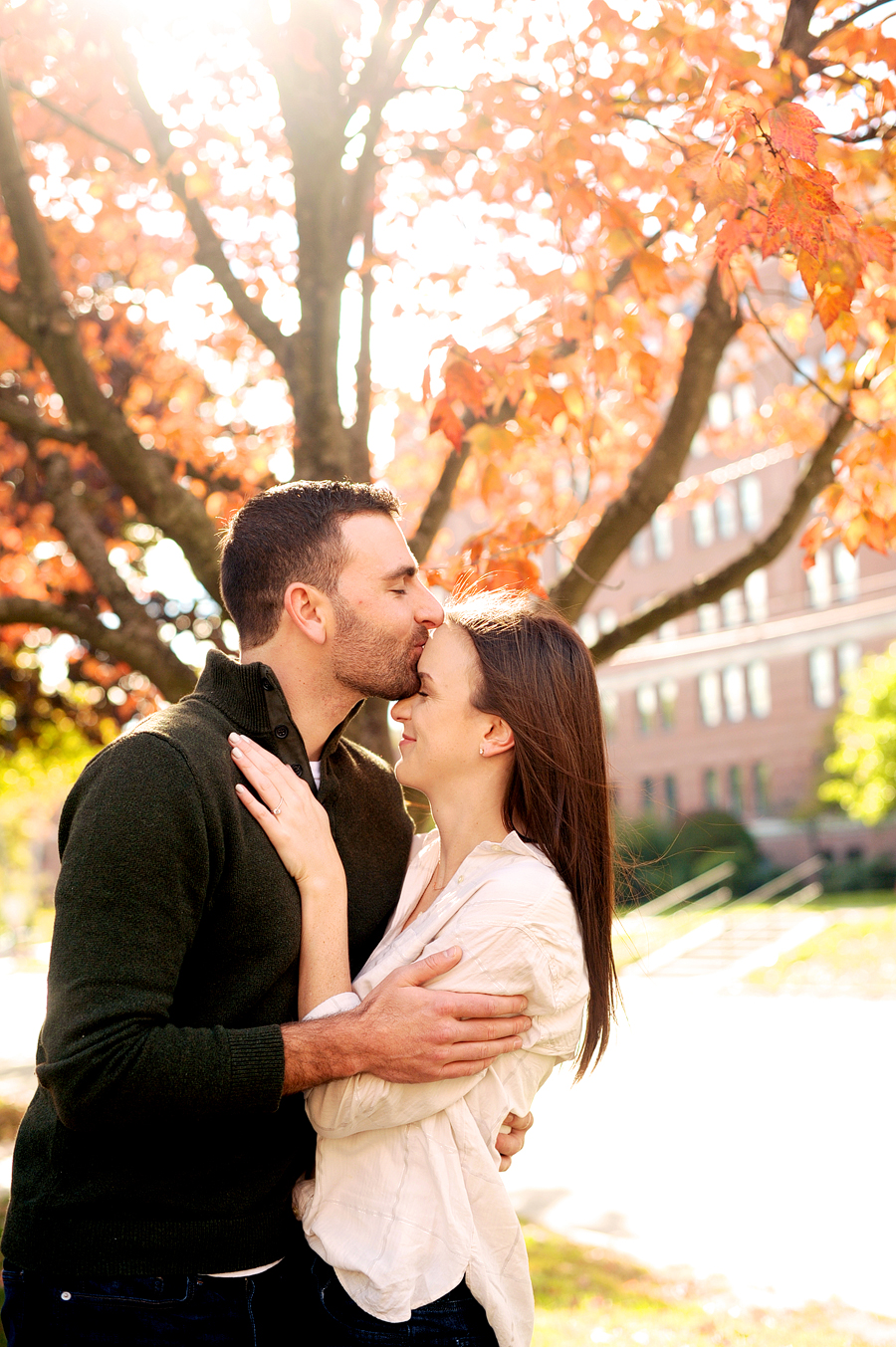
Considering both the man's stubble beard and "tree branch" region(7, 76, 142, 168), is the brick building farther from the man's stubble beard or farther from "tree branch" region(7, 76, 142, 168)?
the man's stubble beard

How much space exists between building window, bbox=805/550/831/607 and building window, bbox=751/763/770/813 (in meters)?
7.14

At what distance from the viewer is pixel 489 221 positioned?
678 centimetres

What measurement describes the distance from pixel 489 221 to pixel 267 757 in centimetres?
502

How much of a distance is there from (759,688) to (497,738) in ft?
154

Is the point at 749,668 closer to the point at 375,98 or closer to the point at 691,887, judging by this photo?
the point at 691,887

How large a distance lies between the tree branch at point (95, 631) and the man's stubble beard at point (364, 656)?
254 cm

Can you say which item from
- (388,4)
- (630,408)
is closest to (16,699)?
(630,408)

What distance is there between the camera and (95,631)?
5.41 meters

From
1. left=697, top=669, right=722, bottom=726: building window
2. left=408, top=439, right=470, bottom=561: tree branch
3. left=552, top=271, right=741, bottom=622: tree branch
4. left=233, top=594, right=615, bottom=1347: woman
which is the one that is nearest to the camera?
left=233, top=594, right=615, bottom=1347: woman

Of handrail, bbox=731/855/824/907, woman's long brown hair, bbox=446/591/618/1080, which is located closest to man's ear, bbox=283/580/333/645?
woman's long brown hair, bbox=446/591/618/1080

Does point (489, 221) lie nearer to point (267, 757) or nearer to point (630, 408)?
point (630, 408)

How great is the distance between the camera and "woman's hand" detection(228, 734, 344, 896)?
2.65 meters

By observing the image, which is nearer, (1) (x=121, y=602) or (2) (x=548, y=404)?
(2) (x=548, y=404)

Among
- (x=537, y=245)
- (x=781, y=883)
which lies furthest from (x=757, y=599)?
(x=537, y=245)
